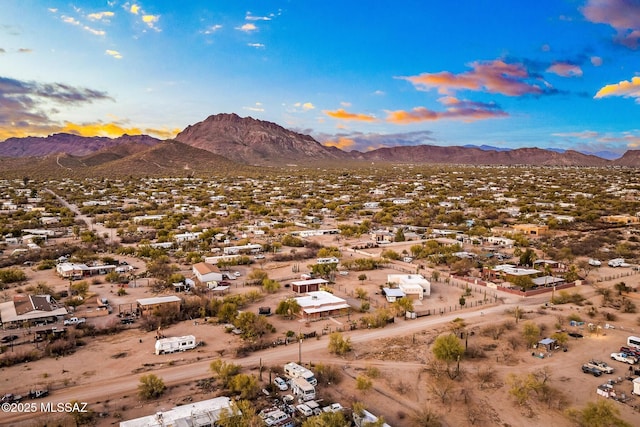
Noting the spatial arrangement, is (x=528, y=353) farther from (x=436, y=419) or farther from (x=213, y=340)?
(x=213, y=340)

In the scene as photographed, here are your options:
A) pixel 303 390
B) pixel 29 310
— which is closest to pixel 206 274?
pixel 29 310

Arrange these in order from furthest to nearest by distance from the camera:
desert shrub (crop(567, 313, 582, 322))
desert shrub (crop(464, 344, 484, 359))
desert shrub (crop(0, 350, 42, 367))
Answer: desert shrub (crop(567, 313, 582, 322)) < desert shrub (crop(464, 344, 484, 359)) < desert shrub (crop(0, 350, 42, 367))

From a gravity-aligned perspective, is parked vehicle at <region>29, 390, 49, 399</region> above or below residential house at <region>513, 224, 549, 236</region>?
below

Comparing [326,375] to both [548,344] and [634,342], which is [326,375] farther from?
[634,342]

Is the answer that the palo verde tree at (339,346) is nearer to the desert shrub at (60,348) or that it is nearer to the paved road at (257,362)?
the paved road at (257,362)

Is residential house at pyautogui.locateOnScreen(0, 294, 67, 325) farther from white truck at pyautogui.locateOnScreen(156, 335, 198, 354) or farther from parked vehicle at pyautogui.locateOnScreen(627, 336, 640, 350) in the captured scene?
parked vehicle at pyautogui.locateOnScreen(627, 336, 640, 350)

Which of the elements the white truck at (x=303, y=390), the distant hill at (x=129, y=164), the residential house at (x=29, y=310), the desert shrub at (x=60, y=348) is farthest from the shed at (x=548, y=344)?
the distant hill at (x=129, y=164)

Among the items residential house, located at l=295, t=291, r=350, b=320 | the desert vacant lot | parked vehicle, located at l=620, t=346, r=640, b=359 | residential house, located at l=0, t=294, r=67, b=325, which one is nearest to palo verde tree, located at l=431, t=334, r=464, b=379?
the desert vacant lot
